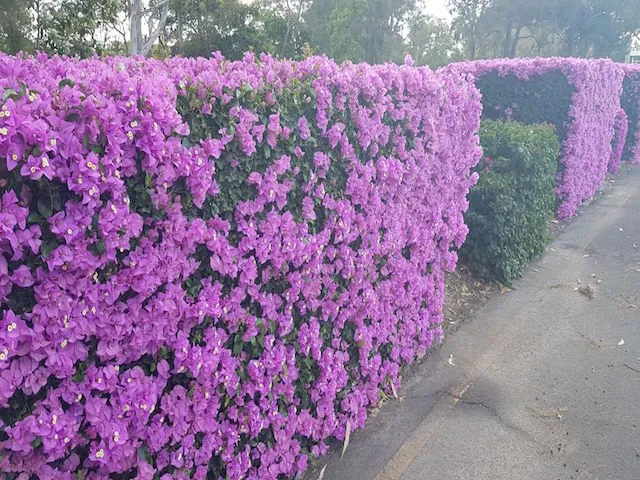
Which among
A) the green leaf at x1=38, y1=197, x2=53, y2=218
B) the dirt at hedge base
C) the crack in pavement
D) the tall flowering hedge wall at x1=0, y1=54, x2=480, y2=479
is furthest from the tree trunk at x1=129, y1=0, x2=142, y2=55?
the green leaf at x1=38, y1=197, x2=53, y2=218

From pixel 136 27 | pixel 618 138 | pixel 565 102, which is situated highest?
pixel 136 27

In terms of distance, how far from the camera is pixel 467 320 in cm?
644

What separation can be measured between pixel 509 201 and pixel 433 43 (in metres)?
49.2

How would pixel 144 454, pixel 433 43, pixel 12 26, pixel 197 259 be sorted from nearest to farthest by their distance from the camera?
pixel 144 454 → pixel 197 259 → pixel 12 26 → pixel 433 43

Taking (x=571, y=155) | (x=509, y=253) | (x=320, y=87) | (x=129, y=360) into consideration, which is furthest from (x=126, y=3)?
(x=129, y=360)

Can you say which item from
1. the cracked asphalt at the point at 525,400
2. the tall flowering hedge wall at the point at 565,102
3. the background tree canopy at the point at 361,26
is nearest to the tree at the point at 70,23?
the background tree canopy at the point at 361,26

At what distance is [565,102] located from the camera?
11.0m

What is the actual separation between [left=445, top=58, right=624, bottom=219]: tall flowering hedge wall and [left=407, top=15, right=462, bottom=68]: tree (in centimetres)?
3653

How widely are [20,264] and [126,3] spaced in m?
18.2

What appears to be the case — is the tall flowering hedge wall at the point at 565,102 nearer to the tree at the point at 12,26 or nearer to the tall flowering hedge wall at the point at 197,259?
the tall flowering hedge wall at the point at 197,259

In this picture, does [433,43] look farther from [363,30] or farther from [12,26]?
[12,26]

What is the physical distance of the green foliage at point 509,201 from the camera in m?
7.33

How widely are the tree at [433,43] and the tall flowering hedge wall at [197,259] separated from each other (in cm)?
4555

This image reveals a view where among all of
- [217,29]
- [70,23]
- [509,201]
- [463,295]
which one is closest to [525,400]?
[463,295]
